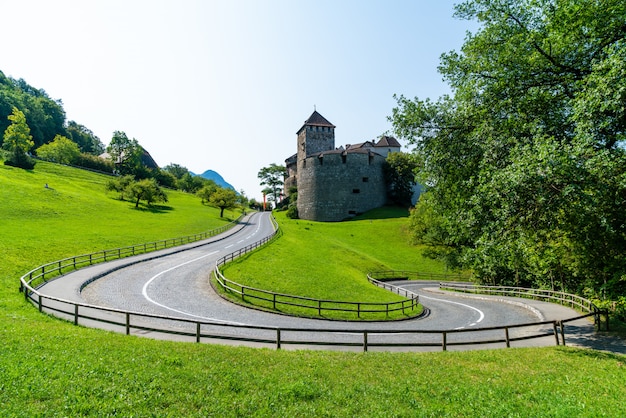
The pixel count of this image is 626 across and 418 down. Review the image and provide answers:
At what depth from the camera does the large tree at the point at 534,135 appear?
9.99 metres

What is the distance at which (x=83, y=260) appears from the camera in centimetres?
2769

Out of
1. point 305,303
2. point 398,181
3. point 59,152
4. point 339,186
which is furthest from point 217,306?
point 59,152

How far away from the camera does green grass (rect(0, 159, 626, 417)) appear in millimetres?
6957

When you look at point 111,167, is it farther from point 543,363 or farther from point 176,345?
point 543,363

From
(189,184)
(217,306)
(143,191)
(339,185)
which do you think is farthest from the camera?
(189,184)

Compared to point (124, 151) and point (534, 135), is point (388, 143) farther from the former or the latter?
point (534, 135)

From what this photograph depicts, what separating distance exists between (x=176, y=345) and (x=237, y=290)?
10508 millimetres

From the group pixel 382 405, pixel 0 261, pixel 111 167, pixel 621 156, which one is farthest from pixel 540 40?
pixel 111 167

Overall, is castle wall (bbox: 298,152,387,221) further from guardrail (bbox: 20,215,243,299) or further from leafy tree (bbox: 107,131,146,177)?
leafy tree (bbox: 107,131,146,177)

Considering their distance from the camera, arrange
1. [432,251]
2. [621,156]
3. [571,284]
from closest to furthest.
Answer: [621,156] < [571,284] < [432,251]

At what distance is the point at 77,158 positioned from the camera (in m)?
94.1

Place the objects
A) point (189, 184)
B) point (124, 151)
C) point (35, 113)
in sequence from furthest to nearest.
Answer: point (189, 184), point (35, 113), point (124, 151)

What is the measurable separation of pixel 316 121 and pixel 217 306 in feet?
279

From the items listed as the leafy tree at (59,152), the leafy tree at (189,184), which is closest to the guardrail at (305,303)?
the leafy tree at (59,152)
